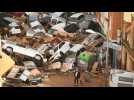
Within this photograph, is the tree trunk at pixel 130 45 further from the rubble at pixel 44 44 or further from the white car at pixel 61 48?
the white car at pixel 61 48

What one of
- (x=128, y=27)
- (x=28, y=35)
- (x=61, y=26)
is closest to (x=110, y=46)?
(x=128, y=27)

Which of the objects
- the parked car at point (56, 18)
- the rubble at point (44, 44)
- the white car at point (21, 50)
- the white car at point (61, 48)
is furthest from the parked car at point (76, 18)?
the white car at point (21, 50)

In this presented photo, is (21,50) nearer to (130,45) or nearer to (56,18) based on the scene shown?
(56,18)

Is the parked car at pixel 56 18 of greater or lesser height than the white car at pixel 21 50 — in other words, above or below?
above

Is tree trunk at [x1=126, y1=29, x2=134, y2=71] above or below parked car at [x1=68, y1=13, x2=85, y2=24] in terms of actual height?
below

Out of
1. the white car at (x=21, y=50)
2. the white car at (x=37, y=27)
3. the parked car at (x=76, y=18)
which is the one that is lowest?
the white car at (x=21, y=50)

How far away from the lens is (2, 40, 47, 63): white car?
18.6 feet

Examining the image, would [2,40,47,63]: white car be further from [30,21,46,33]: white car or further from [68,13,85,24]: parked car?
[68,13,85,24]: parked car

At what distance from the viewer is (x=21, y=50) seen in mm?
5680

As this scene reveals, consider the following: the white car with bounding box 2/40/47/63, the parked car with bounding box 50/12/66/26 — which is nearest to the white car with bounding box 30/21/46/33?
the parked car with bounding box 50/12/66/26

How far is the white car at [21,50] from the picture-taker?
5.67m

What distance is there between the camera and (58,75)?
570 centimetres
